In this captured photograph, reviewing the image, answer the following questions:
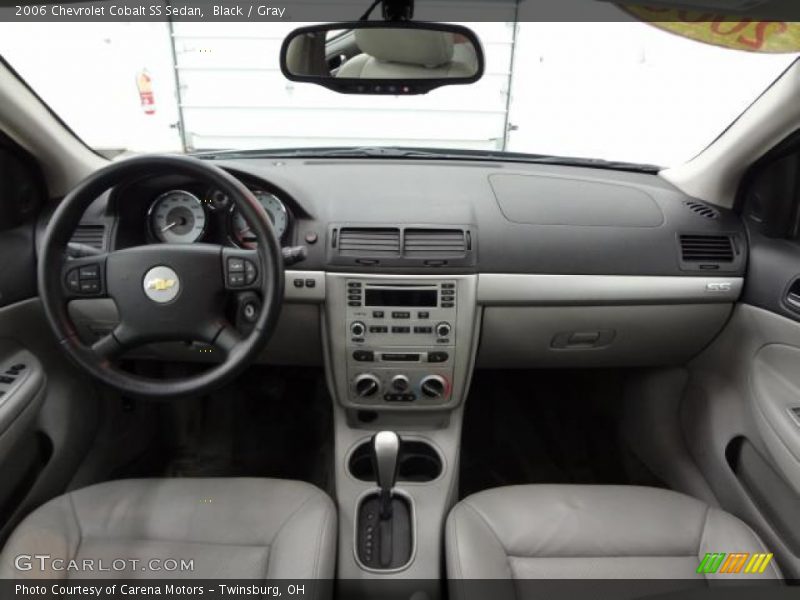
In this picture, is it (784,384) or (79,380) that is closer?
(784,384)

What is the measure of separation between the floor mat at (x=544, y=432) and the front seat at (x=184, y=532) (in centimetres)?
93

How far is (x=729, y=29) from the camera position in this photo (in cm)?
191

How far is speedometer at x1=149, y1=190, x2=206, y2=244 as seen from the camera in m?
1.71

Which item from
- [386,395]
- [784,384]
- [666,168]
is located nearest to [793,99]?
[666,168]

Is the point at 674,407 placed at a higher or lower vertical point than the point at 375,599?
higher

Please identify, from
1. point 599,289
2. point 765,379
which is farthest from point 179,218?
point 765,379

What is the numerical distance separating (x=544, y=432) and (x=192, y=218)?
1.74 metres

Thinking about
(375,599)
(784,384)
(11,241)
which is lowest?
(375,599)

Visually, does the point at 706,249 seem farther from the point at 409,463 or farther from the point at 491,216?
the point at 409,463

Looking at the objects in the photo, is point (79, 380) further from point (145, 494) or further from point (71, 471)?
point (145, 494)

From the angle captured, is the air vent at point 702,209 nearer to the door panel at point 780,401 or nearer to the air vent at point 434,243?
the door panel at point 780,401

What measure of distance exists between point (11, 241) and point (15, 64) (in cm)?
52

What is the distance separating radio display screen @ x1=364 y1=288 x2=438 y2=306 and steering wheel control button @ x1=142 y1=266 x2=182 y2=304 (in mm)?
561

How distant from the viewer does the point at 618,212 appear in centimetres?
188
